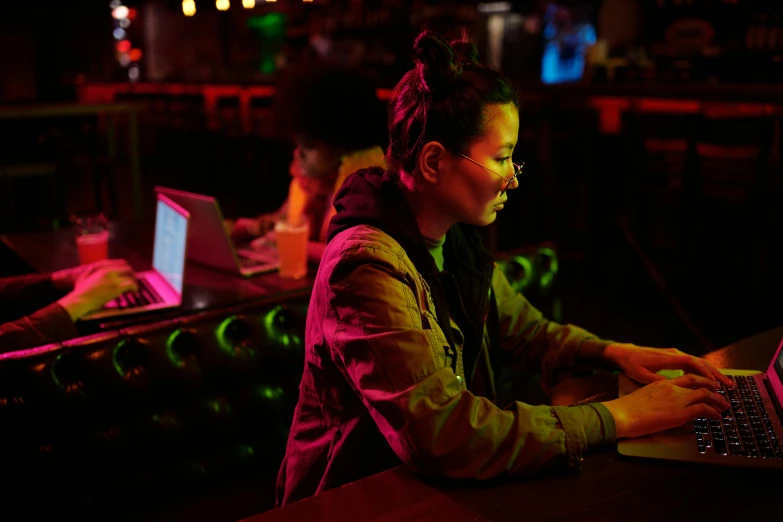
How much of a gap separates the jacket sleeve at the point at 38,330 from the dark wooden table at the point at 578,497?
97 cm

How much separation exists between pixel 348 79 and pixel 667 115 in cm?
241

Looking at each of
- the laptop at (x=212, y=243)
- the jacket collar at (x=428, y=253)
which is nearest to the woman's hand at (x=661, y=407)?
the jacket collar at (x=428, y=253)

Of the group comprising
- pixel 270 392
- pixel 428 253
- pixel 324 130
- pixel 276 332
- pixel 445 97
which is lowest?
pixel 270 392

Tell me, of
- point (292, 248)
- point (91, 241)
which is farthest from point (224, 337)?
point (91, 241)

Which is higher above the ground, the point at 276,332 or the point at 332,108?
the point at 332,108

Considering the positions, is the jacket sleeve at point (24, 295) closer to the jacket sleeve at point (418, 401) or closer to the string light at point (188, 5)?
the jacket sleeve at point (418, 401)

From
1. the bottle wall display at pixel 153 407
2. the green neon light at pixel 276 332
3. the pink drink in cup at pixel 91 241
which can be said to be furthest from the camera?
the pink drink in cup at pixel 91 241

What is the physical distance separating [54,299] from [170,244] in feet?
1.21

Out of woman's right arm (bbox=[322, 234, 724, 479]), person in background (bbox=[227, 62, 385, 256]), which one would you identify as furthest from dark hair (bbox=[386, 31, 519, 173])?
person in background (bbox=[227, 62, 385, 256])

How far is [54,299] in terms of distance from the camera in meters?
2.10

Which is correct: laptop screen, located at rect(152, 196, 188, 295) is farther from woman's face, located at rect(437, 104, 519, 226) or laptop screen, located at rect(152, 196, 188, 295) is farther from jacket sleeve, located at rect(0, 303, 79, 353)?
woman's face, located at rect(437, 104, 519, 226)

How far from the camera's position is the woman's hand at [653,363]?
138 centimetres

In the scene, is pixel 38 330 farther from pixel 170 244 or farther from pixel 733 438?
pixel 733 438

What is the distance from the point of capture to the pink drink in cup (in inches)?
94.5
